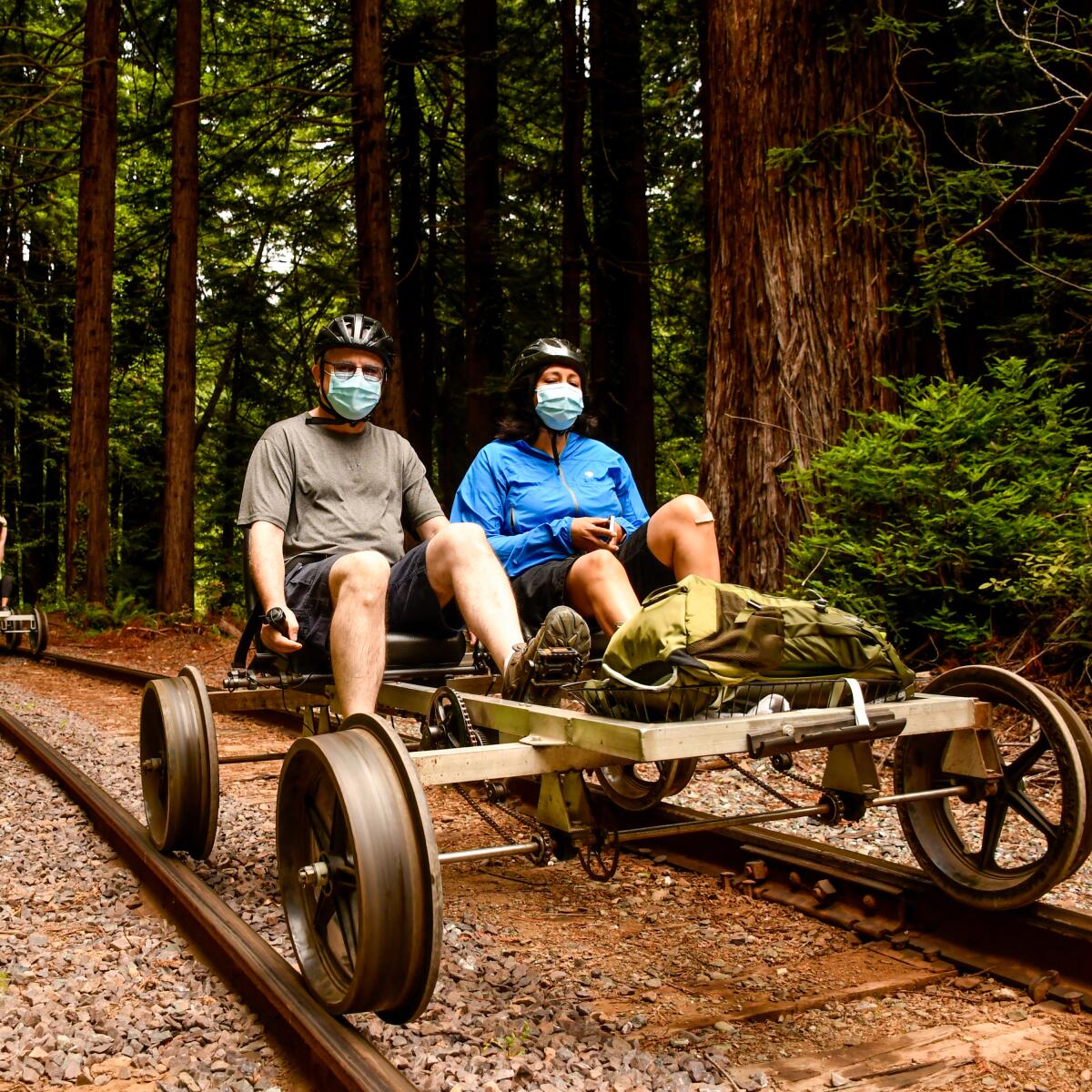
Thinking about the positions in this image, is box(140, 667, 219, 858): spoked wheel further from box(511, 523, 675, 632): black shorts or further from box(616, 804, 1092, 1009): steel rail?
box(616, 804, 1092, 1009): steel rail

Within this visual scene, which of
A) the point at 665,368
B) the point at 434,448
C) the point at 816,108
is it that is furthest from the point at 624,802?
the point at 434,448

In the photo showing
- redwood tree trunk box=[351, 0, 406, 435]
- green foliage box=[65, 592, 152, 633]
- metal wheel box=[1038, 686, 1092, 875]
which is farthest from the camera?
green foliage box=[65, 592, 152, 633]

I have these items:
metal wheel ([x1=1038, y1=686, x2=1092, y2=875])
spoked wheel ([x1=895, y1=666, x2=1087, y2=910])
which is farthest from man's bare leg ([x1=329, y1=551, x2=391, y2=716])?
metal wheel ([x1=1038, y1=686, x2=1092, y2=875])

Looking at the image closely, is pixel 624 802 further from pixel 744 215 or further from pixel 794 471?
pixel 744 215

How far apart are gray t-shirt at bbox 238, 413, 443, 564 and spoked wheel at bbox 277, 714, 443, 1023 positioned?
1.52 meters

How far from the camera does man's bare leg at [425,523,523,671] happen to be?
3443 mm

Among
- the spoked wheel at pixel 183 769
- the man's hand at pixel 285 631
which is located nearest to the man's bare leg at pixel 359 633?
the man's hand at pixel 285 631

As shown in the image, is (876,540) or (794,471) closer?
(876,540)

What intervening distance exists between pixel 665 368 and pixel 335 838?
14161 mm

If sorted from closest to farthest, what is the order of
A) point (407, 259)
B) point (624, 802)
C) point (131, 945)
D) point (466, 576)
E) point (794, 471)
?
point (131, 945)
point (466, 576)
point (624, 802)
point (794, 471)
point (407, 259)

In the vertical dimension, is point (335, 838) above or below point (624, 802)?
above

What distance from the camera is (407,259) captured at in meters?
17.7

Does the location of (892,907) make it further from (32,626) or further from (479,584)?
(32,626)

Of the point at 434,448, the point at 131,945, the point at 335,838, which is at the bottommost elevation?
the point at 131,945
